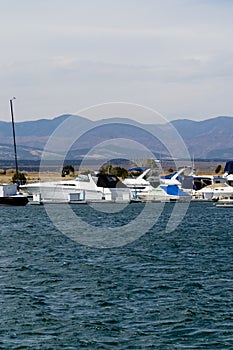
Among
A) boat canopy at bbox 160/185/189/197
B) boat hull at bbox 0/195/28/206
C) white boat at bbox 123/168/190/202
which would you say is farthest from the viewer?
boat canopy at bbox 160/185/189/197

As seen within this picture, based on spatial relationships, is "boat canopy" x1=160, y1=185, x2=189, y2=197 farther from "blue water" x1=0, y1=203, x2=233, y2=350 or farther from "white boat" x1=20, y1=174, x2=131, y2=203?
"blue water" x1=0, y1=203, x2=233, y2=350

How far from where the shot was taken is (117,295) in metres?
29.1

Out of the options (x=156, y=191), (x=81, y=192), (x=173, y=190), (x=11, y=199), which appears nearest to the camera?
(x=11, y=199)

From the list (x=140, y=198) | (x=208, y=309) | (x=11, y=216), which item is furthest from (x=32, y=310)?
(x=140, y=198)

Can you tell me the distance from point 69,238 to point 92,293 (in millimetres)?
24969

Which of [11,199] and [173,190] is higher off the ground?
[173,190]

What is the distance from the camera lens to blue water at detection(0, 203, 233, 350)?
22.9m

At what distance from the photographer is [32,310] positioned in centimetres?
2633

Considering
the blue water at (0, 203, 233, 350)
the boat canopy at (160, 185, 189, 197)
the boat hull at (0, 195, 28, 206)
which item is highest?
the boat canopy at (160, 185, 189, 197)

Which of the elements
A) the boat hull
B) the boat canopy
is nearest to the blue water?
the boat hull

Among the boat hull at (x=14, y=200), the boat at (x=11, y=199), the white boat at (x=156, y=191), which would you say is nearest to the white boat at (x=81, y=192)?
the white boat at (x=156, y=191)

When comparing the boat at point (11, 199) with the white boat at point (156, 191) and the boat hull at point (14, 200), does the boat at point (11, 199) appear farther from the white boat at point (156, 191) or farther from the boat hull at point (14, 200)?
the white boat at point (156, 191)

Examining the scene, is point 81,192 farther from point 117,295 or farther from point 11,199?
point 117,295

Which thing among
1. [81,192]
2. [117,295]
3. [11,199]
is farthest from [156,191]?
[117,295]
